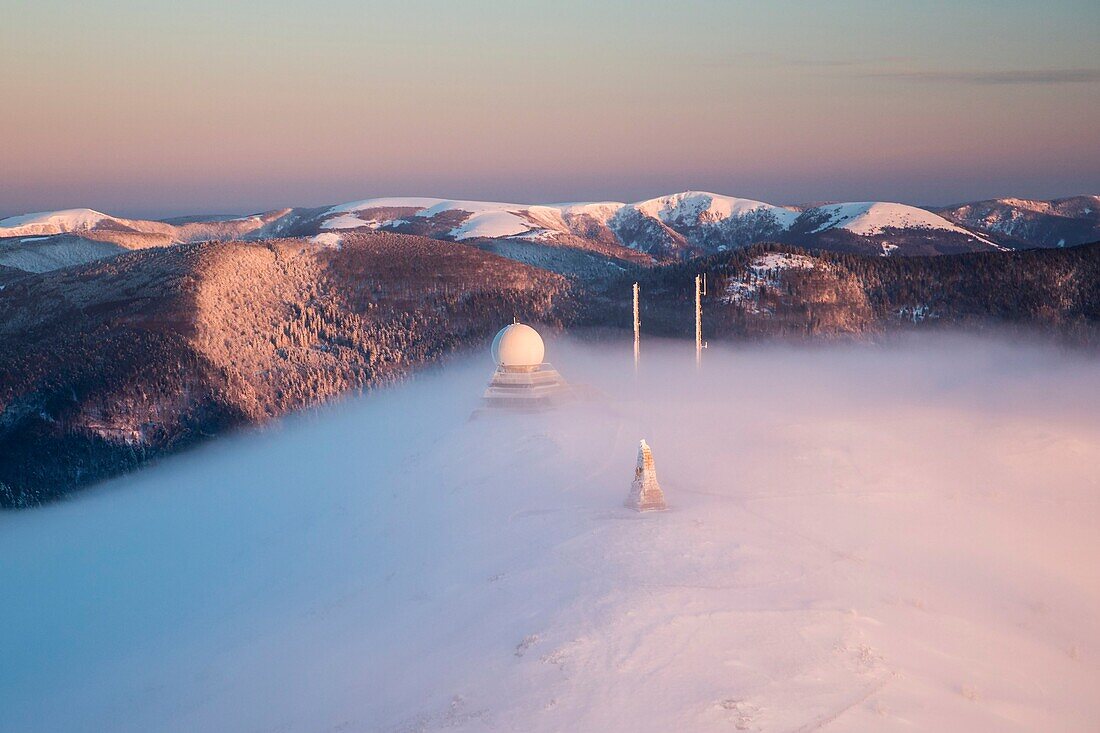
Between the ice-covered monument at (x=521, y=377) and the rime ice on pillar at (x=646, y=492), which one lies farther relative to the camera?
the ice-covered monument at (x=521, y=377)

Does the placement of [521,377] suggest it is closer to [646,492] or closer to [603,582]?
[646,492]

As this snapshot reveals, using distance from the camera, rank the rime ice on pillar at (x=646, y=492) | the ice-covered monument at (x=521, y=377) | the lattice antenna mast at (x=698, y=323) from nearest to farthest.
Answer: the rime ice on pillar at (x=646, y=492)
the ice-covered monument at (x=521, y=377)
the lattice antenna mast at (x=698, y=323)

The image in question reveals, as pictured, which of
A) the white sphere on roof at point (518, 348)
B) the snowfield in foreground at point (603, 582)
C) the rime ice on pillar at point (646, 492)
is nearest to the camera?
the snowfield in foreground at point (603, 582)

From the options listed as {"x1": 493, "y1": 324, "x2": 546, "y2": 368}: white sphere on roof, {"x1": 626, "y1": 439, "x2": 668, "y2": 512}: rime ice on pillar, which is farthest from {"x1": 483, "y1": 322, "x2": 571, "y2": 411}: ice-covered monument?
{"x1": 626, "y1": 439, "x2": 668, "y2": 512}: rime ice on pillar

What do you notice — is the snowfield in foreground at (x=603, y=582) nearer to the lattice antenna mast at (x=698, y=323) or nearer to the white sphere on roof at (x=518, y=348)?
the lattice antenna mast at (x=698, y=323)

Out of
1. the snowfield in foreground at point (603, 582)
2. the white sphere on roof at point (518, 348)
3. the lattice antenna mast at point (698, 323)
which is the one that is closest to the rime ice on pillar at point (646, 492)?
the snowfield in foreground at point (603, 582)

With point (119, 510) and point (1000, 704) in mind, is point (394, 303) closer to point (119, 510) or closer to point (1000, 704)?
point (119, 510)

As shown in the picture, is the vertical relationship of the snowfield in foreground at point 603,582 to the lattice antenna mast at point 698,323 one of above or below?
below
